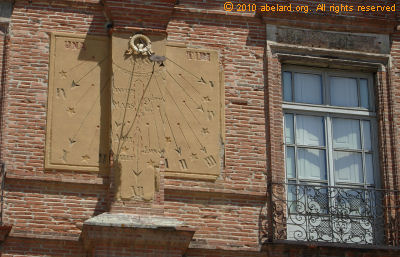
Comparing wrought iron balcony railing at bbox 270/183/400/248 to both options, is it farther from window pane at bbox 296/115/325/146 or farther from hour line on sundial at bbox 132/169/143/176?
hour line on sundial at bbox 132/169/143/176

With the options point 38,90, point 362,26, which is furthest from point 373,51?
point 38,90

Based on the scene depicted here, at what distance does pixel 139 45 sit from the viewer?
1220 cm

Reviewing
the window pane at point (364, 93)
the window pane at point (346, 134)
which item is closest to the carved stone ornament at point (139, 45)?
the window pane at point (346, 134)

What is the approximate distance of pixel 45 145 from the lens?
464 inches

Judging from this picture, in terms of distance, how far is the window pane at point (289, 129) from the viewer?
1267cm

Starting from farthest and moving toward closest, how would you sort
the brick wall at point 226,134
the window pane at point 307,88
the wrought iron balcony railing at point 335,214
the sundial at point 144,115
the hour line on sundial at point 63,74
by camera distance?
1. the window pane at point 307,88
2. the hour line on sundial at point 63,74
3. the wrought iron balcony railing at point 335,214
4. the sundial at point 144,115
5. the brick wall at point 226,134

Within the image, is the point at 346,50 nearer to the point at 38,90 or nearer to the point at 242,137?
the point at 242,137

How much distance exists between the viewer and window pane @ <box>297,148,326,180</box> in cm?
1256

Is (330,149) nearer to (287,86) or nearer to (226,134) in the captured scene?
(287,86)

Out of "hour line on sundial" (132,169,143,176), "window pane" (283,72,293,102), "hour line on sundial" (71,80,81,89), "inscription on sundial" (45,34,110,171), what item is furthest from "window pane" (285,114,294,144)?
"hour line on sundial" (71,80,81,89)

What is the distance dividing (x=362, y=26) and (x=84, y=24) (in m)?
3.87

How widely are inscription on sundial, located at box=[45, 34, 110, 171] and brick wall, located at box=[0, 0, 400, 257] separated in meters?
0.12

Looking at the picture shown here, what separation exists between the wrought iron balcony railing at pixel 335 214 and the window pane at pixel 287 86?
1.28m

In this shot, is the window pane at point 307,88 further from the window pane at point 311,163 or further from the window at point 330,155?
the window pane at point 311,163
